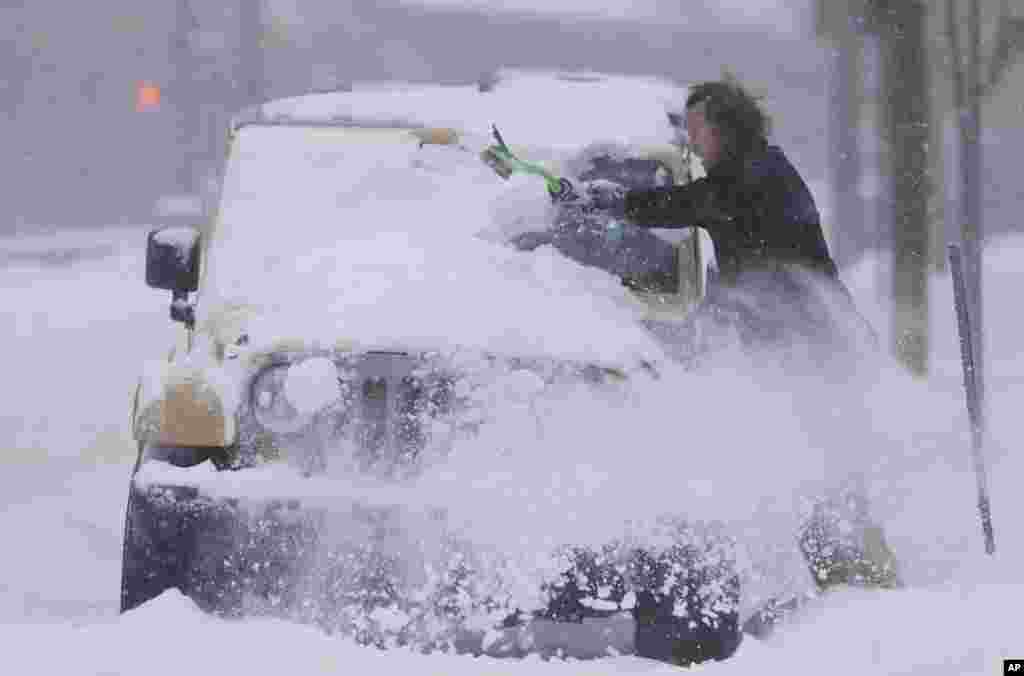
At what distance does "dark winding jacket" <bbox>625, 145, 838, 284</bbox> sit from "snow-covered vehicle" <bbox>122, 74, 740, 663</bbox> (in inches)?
22.9

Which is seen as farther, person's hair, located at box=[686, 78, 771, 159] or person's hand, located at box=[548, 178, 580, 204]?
person's hair, located at box=[686, 78, 771, 159]

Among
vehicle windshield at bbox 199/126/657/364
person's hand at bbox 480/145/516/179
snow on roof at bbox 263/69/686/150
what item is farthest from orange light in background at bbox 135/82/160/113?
person's hand at bbox 480/145/516/179

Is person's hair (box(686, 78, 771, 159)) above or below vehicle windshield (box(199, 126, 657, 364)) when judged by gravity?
above

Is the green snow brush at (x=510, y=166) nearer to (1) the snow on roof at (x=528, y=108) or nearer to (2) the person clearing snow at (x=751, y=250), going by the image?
(2) the person clearing snow at (x=751, y=250)

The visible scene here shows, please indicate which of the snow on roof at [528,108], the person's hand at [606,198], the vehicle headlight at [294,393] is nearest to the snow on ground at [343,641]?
the vehicle headlight at [294,393]

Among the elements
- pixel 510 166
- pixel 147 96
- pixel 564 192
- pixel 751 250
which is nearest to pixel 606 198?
pixel 564 192

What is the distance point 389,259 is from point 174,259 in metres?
0.84

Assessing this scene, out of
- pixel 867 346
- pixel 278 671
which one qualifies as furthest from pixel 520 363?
pixel 867 346

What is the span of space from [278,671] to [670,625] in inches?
40.2

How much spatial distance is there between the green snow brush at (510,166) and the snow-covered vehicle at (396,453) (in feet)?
0.99

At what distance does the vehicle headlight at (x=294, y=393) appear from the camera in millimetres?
4574

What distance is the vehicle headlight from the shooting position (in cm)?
457

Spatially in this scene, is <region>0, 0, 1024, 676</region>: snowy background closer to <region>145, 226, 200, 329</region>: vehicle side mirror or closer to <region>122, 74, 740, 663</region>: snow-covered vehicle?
<region>122, 74, 740, 663</region>: snow-covered vehicle

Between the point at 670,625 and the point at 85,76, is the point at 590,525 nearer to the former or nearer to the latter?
the point at 670,625
